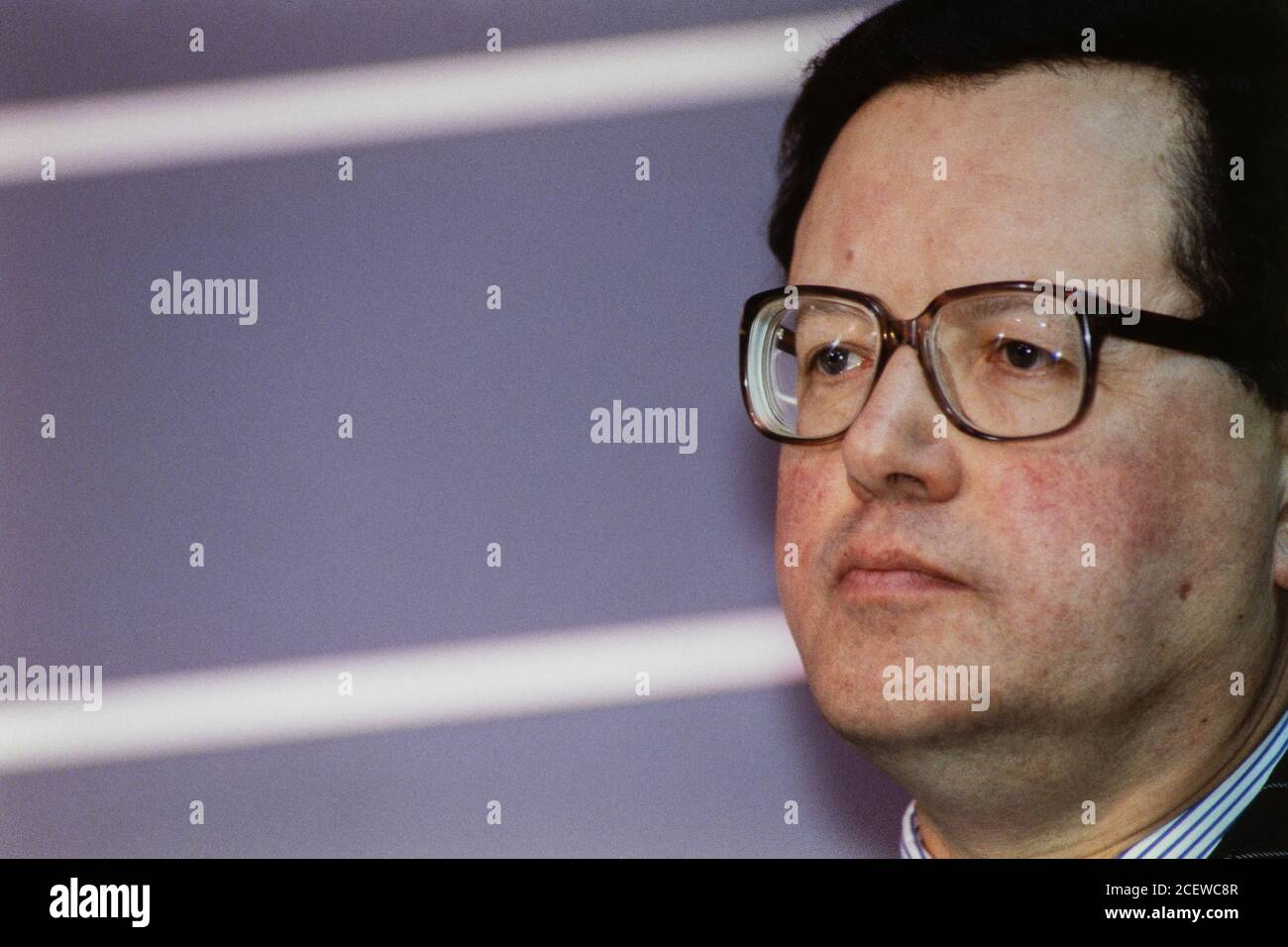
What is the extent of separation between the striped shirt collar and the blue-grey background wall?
409 mm

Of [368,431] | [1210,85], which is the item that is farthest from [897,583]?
[368,431]

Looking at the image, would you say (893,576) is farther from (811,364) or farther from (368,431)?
(368,431)

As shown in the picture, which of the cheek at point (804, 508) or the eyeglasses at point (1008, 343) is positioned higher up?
the eyeglasses at point (1008, 343)

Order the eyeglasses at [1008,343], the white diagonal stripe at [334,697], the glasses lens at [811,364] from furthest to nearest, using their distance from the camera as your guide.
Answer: the white diagonal stripe at [334,697]
the glasses lens at [811,364]
the eyeglasses at [1008,343]

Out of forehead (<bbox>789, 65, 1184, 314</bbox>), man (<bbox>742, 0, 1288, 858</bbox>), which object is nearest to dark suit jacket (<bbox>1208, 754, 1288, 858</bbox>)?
man (<bbox>742, 0, 1288, 858</bbox>)

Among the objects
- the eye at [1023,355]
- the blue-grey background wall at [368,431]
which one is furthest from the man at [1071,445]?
the blue-grey background wall at [368,431]

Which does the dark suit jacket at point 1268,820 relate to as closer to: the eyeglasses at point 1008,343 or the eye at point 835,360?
the eyeglasses at point 1008,343

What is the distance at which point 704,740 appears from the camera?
61.2 inches

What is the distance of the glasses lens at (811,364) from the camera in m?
1.27

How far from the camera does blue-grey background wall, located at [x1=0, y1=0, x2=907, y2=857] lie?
4.99 ft

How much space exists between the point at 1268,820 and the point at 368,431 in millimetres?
965

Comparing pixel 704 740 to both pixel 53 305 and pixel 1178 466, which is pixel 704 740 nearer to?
pixel 1178 466

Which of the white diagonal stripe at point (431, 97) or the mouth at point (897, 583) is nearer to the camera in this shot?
the mouth at point (897, 583)
